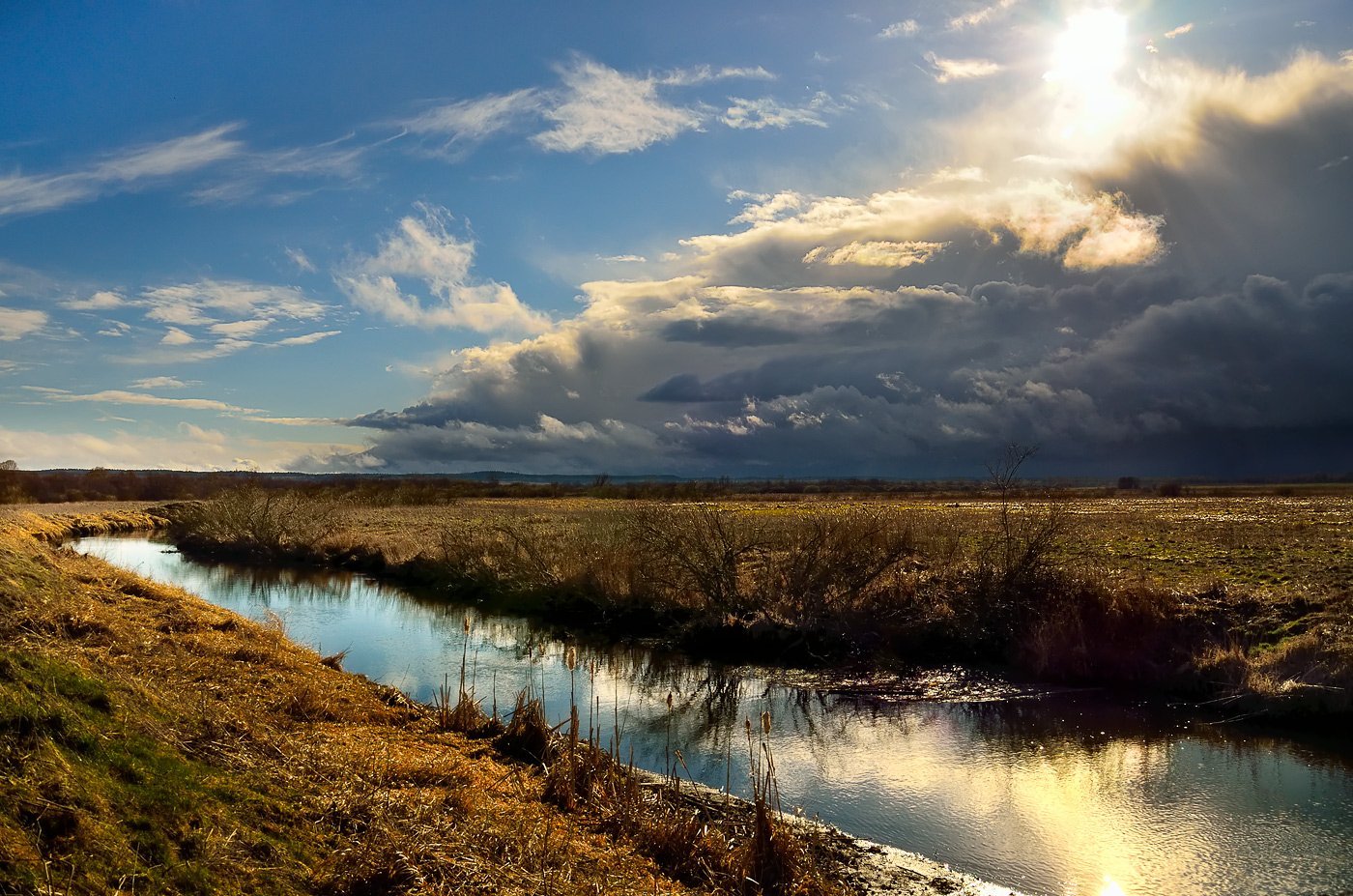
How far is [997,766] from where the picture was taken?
12578mm

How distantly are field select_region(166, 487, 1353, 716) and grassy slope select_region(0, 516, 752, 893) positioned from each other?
12368mm

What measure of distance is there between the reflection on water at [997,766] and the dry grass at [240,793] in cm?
231

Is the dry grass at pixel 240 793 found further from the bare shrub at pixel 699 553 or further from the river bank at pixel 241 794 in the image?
the bare shrub at pixel 699 553

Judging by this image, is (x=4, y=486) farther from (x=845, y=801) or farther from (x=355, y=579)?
(x=845, y=801)

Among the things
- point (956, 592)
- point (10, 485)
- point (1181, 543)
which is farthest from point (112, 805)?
point (10, 485)

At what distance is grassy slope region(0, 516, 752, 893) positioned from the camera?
17.1 feet

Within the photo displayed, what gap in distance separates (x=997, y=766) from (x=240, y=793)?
1028 cm

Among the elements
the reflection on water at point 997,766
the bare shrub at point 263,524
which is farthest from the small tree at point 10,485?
the reflection on water at point 997,766

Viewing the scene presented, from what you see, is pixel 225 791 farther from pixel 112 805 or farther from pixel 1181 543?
pixel 1181 543

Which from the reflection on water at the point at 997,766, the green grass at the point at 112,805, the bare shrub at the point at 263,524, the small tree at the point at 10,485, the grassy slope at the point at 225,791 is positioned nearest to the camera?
the green grass at the point at 112,805

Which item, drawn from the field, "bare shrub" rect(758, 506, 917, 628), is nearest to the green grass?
the field

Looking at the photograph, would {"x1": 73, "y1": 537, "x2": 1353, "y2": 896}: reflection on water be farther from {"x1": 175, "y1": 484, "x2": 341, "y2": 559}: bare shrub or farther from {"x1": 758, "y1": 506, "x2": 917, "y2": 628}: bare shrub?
{"x1": 175, "y1": 484, "x2": 341, "y2": 559}: bare shrub

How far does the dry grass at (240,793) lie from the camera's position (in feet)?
17.3

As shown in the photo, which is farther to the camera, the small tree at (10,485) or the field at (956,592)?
the small tree at (10,485)
